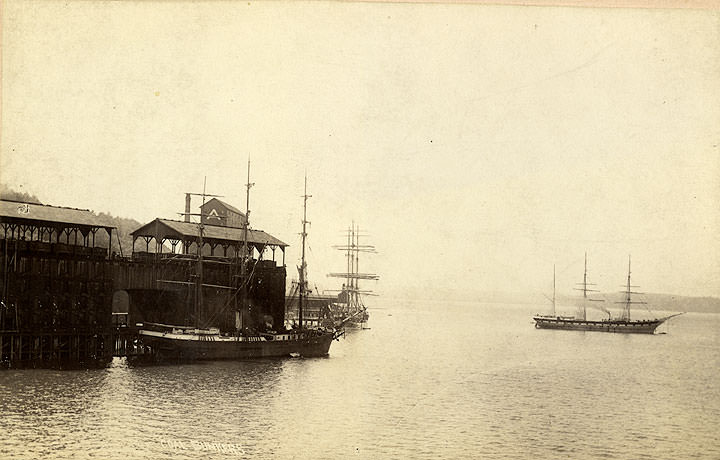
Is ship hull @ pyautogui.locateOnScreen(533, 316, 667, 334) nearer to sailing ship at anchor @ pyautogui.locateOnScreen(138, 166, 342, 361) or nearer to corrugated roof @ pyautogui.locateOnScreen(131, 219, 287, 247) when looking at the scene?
sailing ship at anchor @ pyautogui.locateOnScreen(138, 166, 342, 361)

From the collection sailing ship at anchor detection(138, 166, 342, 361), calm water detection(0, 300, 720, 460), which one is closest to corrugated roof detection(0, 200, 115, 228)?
calm water detection(0, 300, 720, 460)

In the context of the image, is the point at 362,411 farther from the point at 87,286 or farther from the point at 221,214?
the point at 87,286

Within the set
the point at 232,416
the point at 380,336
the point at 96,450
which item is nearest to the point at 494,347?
the point at 380,336

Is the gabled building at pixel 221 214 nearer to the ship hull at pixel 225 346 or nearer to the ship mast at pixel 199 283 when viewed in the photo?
the ship mast at pixel 199 283

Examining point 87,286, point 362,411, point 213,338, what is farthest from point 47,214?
point 362,411

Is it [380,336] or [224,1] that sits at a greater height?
[224,1]

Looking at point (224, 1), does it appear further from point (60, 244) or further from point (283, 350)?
point (283, 350)

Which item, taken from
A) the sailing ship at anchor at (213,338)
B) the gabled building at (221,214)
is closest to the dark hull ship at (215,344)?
the sailing ship at anchor at (213,338)
